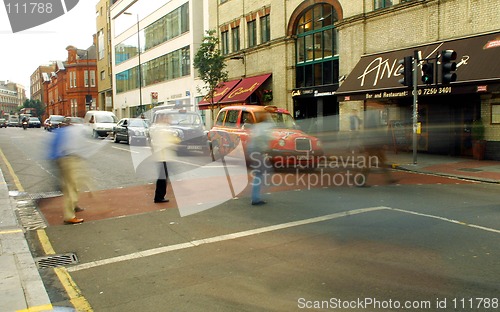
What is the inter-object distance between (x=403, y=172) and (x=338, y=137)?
17.7ft

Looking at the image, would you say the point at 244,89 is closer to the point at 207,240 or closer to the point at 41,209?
the point at 41,209

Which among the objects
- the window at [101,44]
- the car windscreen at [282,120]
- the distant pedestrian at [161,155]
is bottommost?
the distant pedestrian at [161,155]

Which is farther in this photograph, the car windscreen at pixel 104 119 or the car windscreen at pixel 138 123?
the car windscreen at pixel 104 119

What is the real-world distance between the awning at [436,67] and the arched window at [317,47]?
303 centimetres

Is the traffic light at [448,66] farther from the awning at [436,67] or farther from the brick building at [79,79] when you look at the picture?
the brick building at [79,79]

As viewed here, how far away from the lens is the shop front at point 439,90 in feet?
48.9

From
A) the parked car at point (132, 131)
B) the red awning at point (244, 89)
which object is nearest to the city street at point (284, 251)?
the parked car at point (132, 131)

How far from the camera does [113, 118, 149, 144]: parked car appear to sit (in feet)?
82.4

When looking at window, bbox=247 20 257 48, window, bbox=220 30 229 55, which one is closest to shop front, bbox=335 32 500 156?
window, bbox=247 20 257 48

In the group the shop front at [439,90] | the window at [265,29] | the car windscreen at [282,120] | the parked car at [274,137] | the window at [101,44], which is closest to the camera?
the parked car at [274,137]

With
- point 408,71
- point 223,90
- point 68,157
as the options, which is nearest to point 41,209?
point 68,157

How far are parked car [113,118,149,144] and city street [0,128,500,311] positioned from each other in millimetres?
14939

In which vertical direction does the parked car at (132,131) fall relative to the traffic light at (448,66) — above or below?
below

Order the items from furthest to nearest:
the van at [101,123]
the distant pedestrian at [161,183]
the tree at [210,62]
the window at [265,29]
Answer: the van at [101,123], the tree at [210,62], the window at [265,29], the distant pedestrian at [161,183]
